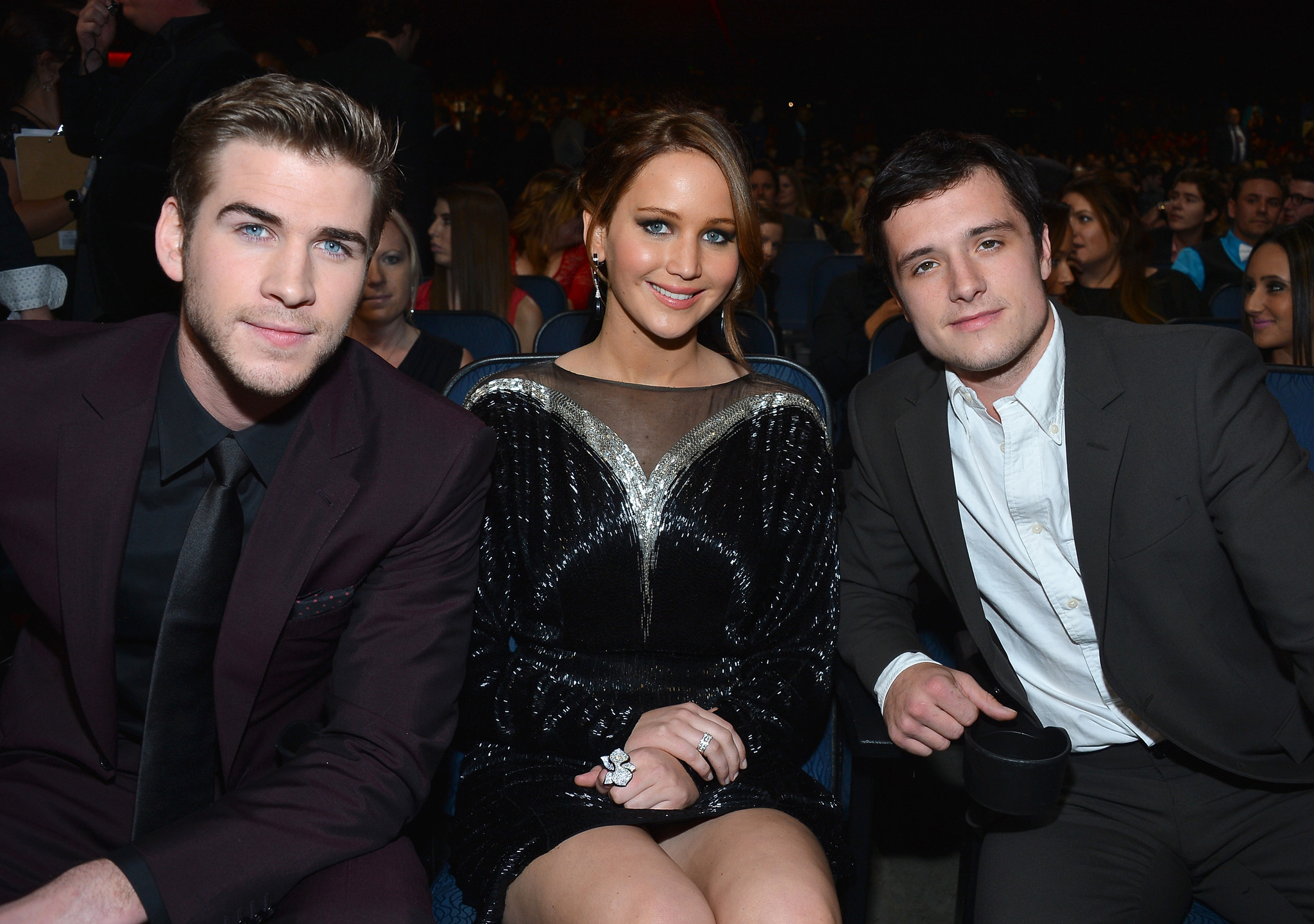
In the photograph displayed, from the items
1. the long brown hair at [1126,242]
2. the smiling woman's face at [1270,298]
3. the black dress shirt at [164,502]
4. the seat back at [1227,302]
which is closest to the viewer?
the black dress shirt at [164,502]

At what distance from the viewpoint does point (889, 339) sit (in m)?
2.93

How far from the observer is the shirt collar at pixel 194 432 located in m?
1.40

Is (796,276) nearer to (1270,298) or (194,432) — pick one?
(1270,298)

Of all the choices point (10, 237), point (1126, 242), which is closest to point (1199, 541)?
point (10, 237)

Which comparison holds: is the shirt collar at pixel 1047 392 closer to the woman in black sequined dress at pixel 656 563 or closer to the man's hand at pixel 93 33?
the woman in black sequined dress at pixel 656 563

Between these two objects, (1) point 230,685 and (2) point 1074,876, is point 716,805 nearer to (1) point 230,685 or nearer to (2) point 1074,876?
(2) point 1074,876

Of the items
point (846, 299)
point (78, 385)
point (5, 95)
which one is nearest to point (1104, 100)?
point (846, 299)

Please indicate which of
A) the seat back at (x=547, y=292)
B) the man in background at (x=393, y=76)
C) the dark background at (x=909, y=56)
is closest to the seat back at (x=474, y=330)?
the seat back at (x=547, y=292)

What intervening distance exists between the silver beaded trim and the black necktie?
0.64 meters

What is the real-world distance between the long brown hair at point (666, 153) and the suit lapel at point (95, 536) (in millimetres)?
944

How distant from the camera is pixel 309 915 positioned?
1.21 m

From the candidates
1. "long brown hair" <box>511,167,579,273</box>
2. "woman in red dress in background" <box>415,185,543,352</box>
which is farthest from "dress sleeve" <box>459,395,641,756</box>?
"long brown hair" <box>511,167,579,273</box>

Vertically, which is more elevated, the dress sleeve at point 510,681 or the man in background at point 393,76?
the man in background at point 393,76

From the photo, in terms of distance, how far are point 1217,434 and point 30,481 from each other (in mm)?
1711
